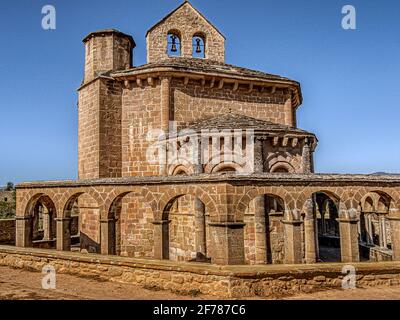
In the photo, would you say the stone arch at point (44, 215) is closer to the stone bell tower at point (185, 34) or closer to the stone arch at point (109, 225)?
the stone arch at point (109, 225)

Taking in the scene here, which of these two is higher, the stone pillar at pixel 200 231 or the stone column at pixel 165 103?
the stone column at pixel 165 103

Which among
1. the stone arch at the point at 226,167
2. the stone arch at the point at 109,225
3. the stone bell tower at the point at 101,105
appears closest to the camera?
the stone arch at the point at 109,225

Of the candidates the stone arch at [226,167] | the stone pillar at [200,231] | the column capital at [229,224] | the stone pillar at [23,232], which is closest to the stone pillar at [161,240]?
the column capital at [229,224]

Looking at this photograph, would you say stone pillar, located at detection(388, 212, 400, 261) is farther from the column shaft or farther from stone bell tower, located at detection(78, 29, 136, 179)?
stone bell tower, located at detection(78, 29, 136, 179)

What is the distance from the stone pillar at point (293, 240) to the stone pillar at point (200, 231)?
11.6 ft

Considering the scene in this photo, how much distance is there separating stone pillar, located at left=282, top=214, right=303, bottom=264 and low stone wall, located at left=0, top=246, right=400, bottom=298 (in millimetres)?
1522

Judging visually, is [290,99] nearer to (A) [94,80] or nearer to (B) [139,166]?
(B) [139,166]

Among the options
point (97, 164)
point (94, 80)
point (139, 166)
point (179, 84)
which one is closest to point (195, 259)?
point (139, 166)

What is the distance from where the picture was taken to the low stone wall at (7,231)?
16.8 meters

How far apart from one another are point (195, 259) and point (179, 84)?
695 centimetres

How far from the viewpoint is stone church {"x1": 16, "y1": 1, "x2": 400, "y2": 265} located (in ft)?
29.6

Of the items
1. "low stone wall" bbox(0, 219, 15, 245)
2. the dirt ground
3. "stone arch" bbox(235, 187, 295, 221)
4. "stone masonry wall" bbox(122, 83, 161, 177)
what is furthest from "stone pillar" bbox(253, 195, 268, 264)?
"low stone wall" bbox(0, 219, 15, 245)

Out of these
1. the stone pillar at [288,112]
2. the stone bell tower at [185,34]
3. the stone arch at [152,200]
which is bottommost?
the stone arch at [152,200]

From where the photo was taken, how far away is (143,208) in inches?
537
